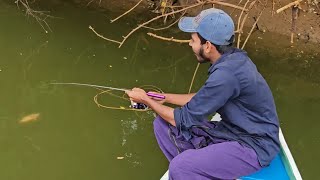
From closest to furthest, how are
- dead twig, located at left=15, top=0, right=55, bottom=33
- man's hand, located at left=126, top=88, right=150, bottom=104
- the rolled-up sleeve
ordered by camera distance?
the rolled-up sleeve
man's hand, located at left=126, top=88, right=150, bottom=104
dead twig, located at left=15, top=0, right=55, bottom=33

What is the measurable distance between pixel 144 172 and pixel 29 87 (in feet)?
4.67

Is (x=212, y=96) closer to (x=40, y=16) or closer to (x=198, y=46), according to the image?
(x=198, y=46)

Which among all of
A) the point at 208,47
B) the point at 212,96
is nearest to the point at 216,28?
the point at 208,47

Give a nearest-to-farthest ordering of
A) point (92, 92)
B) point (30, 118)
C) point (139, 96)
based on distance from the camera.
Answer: point (139, 96)
point (30, 118)
point (92, 92)

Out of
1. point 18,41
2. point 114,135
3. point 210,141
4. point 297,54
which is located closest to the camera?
point 210,141

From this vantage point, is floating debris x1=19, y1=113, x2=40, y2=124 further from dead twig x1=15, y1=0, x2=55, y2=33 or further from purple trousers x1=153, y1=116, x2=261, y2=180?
dead twig x1=15, y1=0, x2=55, y2=33

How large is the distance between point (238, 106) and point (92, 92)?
1902 mm

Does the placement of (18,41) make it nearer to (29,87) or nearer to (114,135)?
(29,87)

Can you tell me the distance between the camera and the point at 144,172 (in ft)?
11.1

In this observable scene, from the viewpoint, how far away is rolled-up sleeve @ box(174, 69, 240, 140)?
237 centimetres

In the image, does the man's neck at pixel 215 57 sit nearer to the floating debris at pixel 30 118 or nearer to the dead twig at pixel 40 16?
the floating debris at pixel 30 118

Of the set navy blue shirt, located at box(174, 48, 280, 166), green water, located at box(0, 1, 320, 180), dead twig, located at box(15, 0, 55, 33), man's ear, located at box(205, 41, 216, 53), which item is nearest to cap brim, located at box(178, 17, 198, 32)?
man's ear, located at box(205, 41, 216, 53)

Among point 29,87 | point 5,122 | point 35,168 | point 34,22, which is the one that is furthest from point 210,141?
point 34,22

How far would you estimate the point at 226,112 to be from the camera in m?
2.52
